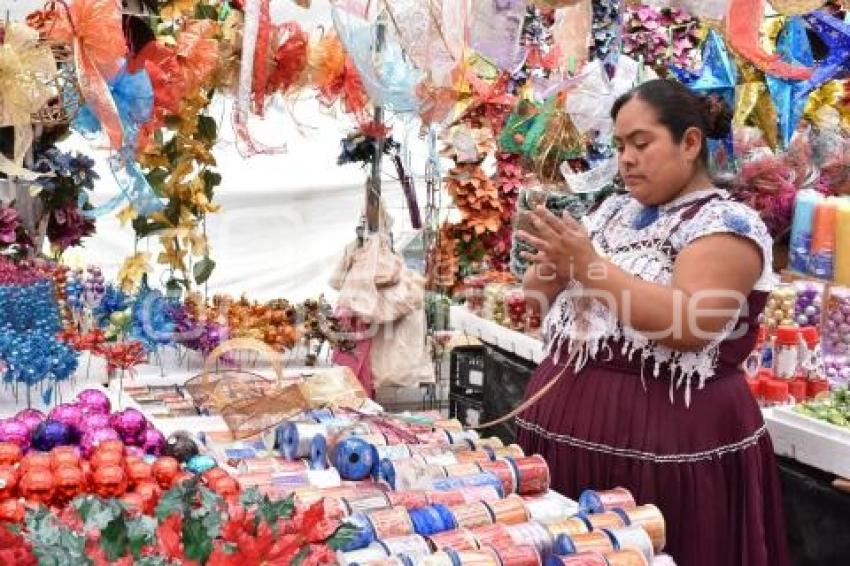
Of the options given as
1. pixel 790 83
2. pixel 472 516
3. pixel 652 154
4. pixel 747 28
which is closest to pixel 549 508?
pixel 472 516

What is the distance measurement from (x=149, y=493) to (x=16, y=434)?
1.29ft

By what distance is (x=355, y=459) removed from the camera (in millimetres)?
1703

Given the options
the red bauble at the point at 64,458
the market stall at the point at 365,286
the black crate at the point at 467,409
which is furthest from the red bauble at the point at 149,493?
the black crate at the point at 467,409

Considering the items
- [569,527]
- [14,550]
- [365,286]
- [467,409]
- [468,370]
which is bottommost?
[467,409]

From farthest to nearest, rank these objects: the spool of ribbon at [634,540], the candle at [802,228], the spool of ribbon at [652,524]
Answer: the candle at [802,228] < the spool of ribbon at [652,524] < the spool of ribbon at [634,540]

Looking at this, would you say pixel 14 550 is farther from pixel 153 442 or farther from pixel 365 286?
pixel 365 286

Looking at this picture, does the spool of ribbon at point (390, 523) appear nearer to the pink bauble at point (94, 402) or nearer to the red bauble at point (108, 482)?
the red bauble at point (108, 482)

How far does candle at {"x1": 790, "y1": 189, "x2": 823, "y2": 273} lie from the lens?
322 centimetres

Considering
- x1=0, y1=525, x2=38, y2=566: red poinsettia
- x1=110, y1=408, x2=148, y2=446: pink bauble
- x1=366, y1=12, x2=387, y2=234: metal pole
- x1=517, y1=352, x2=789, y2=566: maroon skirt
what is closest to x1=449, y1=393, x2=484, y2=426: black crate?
x1=366, y1=12, x2=387, y2=234: metal pole

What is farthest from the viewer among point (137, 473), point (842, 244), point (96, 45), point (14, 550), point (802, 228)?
point (802, 228)

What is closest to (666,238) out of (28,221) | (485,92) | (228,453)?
(228,453)

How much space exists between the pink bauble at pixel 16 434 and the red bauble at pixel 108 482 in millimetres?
281

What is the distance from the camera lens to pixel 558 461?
2066 millimetres

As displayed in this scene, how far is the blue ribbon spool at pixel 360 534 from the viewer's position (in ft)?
4.38
